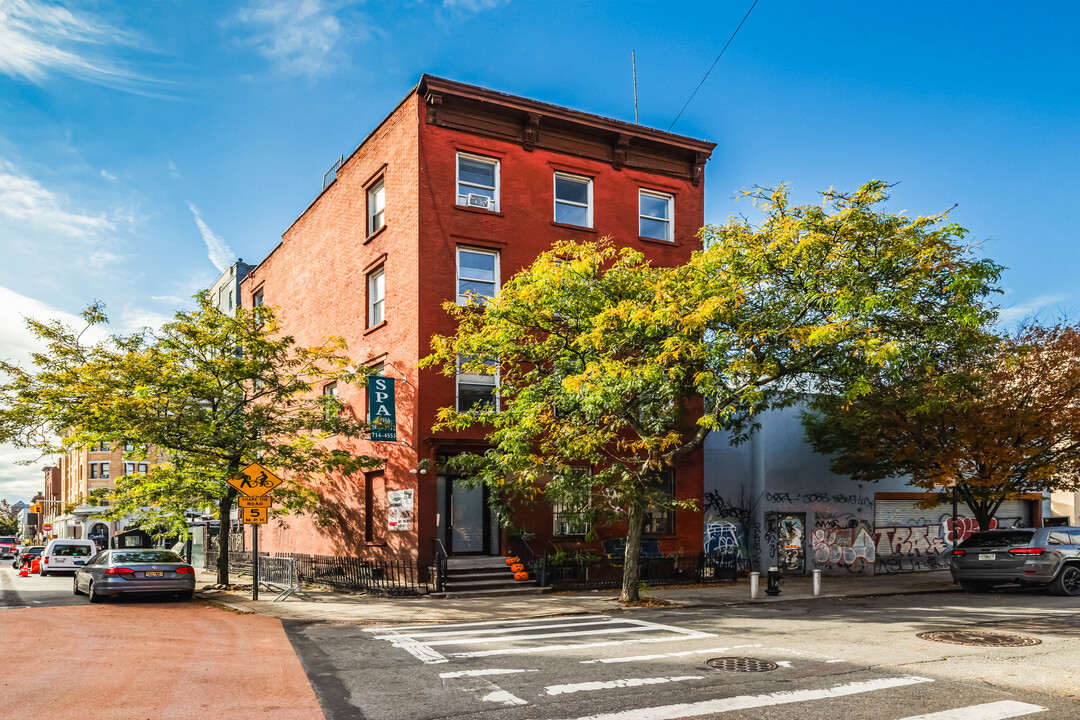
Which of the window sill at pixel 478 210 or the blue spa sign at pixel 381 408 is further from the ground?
the window sill at pixel 478 210

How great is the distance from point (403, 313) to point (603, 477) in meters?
7.23

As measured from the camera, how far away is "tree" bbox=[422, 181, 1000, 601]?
1520 centimetres

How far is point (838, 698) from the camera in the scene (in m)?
8.00

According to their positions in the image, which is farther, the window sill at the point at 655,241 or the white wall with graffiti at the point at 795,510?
the white wall with graffiti at the point at 795,510

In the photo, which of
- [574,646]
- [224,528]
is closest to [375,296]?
[224,528]

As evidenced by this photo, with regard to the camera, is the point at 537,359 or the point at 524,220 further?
the point at 524,220

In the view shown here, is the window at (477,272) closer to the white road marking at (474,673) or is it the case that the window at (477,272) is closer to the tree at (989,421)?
the tree at (989,421)

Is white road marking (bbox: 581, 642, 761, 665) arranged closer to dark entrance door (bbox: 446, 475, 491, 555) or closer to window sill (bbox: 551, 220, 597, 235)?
dark entrance door (bbox: 446, 475, 491, 555)

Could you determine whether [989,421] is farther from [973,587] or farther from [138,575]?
[138,575]

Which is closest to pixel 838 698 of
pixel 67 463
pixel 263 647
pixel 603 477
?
pixel 263 647

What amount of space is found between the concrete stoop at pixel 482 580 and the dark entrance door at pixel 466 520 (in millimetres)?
633

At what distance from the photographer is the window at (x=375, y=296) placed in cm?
2316

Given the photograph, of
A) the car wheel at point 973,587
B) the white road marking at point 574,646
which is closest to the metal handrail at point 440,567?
the white road marking at point 574,646

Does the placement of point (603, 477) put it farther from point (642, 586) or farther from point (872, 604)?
point (872, 604)
